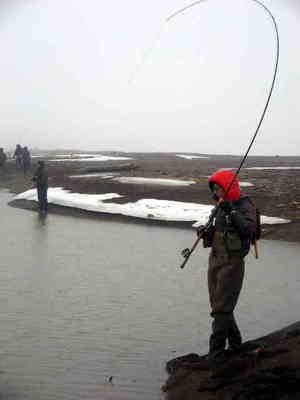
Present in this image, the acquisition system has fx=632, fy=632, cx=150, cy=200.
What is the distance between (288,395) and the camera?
4812mm

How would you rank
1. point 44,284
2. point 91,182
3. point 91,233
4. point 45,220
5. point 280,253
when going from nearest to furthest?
point 44,284, point 280,253, point 91,233, point 45,220, point 91,182

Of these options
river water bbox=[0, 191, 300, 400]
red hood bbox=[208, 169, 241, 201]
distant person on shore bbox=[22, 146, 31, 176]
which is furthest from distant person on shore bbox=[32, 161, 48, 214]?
distant person on shore bbox=[22, 146, 31, 176]

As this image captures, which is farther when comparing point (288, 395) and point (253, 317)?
point (253, 317)

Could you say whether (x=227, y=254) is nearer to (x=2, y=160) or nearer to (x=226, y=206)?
(x=226, y=206)

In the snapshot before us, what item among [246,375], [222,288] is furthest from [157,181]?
[246,375]

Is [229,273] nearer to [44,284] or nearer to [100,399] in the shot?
[100,399]

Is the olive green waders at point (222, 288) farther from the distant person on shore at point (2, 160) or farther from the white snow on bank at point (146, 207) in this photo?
the distant person on shore at point (2, 160)

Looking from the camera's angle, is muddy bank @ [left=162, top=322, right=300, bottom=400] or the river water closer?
muddy bank @ [left=162, top=322, right=300, bottom=400]

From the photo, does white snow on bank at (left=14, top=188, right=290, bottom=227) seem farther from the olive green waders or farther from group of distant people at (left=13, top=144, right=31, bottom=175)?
group of distant people at (left=13, top=144, right=31, bottom=175)

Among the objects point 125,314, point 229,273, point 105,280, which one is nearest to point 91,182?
point 105,280

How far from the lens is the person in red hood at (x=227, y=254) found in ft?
19.7

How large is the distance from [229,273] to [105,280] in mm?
4806

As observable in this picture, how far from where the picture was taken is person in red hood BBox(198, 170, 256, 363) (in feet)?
19.7

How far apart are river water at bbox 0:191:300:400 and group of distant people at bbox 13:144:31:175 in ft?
82.1
